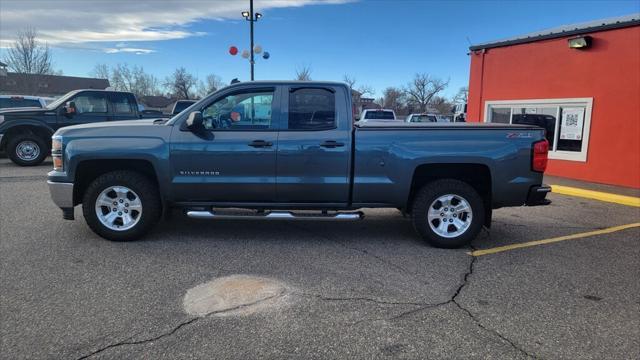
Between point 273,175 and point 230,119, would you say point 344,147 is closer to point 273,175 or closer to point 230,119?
point 273,175

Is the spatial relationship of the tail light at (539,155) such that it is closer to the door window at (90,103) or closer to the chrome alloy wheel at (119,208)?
the chrome alloy wheel at (119,208)

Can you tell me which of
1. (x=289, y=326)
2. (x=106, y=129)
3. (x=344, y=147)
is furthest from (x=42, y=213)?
(x=289, y=326)

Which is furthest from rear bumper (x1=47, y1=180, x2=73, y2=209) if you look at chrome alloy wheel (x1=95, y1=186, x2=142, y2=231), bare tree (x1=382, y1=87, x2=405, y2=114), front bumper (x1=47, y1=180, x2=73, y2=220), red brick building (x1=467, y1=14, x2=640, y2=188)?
bare tree (x1=382, y1=87, x2=405, y2=114)

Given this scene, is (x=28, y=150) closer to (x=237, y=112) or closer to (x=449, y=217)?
(x=237, y=112)

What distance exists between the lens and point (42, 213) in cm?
689

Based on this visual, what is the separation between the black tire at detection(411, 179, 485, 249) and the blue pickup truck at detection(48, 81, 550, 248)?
12 mm

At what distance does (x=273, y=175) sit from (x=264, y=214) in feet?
1.56

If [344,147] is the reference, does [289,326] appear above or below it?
below

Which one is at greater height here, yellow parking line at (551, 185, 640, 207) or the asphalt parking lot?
yellow parking line at (551, 185, 640, 207)

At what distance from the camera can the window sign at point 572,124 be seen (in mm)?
10992

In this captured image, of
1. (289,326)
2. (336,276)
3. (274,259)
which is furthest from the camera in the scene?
(274,259)

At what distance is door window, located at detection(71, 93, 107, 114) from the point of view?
12.7 meters

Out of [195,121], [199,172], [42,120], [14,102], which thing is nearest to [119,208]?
[199,172]

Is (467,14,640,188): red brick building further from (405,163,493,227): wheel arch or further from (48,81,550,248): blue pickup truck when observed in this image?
(405,163,493,227): wheel arch
